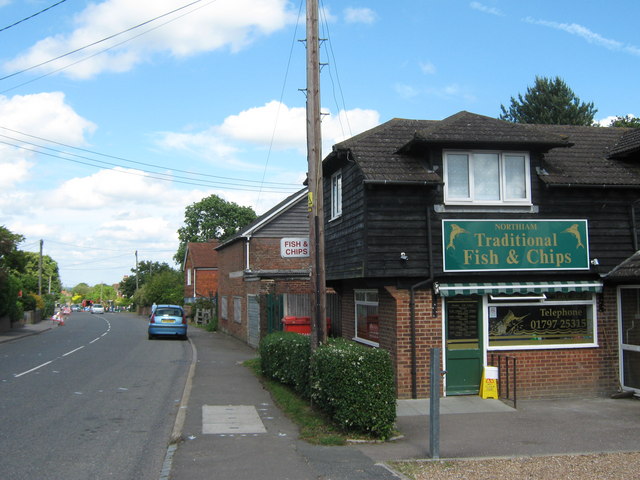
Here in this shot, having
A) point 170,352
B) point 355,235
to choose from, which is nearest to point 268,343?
point 355,235

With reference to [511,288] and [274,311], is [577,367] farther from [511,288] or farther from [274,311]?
[274,311]

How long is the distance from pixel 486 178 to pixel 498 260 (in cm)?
163

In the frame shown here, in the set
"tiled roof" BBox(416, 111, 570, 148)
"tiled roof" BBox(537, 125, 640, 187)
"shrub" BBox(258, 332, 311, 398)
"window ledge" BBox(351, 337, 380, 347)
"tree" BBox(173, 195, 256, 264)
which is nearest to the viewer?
"shrub" BBox(258, 332, 311, 398)

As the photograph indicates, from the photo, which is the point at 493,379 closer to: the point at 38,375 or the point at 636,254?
the point at 636,254

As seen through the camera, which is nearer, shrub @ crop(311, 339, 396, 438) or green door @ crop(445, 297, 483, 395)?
shrub @ crop(311, 339, 396, 438)

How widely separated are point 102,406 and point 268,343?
4219 millimetres

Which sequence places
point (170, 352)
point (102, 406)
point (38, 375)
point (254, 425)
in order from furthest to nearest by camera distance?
point (170, 352) < point (38, 375) < point (102, 406) < point (254, 425)

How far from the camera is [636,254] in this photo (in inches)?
476

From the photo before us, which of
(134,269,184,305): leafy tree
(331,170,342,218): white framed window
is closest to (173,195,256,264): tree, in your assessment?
(134,269,184,305): leafy tree

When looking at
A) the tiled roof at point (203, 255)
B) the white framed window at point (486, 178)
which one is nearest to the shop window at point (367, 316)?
the white framed window at point (486, 178)

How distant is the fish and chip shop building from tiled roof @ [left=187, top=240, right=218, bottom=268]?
38183mm

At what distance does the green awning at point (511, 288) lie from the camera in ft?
37.5

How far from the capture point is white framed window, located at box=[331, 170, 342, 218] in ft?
45.7

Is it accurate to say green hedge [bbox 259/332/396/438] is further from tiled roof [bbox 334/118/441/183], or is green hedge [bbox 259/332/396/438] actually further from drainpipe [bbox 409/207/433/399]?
tiled roof [bbox 334/118/441/183]
